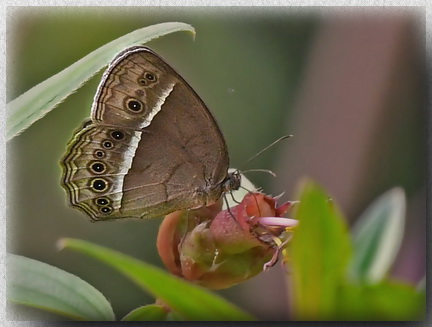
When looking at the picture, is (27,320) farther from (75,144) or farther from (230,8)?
(230,8)

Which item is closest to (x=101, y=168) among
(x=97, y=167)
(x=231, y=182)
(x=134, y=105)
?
(x=97, y=167)

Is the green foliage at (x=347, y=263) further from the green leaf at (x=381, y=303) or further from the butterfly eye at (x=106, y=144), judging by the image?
the butterfly eye at (x=106, y=144)

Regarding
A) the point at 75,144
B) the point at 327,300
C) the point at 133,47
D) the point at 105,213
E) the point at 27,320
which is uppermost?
the point at 133,47

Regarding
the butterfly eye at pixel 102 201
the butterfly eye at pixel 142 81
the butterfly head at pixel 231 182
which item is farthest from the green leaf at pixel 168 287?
the butterfly eye at pixel 142 81

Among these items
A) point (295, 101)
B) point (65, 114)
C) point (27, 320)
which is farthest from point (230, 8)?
point (27, 320)

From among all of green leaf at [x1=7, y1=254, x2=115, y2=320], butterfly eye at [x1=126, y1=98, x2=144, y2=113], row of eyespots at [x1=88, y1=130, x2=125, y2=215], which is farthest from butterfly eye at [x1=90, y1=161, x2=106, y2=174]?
green leaf at [x1=7, y1=254, x2=115, y2=320]
